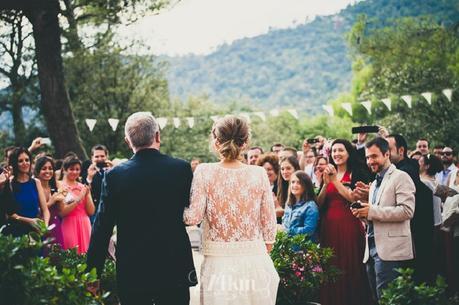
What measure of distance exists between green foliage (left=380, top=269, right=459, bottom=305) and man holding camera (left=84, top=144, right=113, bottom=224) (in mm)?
5336

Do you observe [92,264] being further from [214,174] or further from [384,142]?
[384,142]

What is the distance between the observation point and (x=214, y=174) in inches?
191

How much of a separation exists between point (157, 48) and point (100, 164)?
74.8 ft

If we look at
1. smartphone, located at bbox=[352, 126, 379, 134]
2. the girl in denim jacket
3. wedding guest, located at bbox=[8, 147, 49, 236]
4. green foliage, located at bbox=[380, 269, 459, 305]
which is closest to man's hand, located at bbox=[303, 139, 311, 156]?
smartphone, located at bbox=[352, 126, 379, 134]

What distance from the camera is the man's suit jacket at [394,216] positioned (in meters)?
6.33

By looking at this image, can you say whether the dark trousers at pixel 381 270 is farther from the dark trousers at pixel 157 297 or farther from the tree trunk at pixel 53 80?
the tree trunk at pixel 53 80

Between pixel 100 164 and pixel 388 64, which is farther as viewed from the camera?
pixel 388 64

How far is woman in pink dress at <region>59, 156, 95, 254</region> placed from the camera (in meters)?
8.85

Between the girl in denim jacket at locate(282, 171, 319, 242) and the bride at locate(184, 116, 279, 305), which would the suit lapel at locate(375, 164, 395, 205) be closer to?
the girl in denim jacket at locate(282, 171, 319, 242)

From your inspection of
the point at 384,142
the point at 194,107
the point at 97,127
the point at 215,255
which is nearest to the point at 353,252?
the point at 384,142

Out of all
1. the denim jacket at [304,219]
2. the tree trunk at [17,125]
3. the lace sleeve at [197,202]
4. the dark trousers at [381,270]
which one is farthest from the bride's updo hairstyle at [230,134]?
the tree trunk at [17,125]

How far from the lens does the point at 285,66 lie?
101m

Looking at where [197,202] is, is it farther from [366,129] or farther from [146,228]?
[366,129]

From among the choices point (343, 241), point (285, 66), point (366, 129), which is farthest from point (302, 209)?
point (285, 66)
